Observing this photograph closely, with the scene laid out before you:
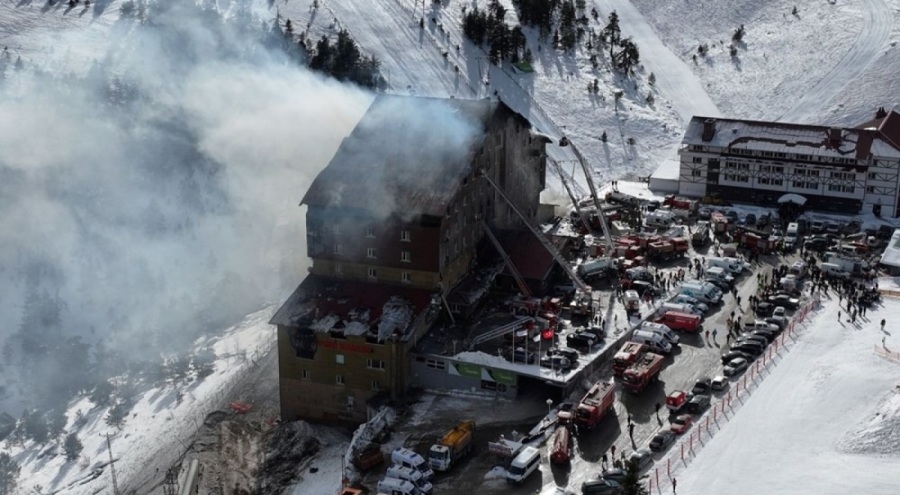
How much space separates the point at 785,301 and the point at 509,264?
16635mm

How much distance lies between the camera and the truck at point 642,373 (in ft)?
163

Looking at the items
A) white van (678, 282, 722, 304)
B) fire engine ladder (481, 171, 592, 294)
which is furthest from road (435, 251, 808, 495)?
fire engine ladder (481, 171, 592, 294)

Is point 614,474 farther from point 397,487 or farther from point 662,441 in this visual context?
point 397,487

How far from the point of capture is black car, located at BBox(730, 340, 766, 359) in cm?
5303

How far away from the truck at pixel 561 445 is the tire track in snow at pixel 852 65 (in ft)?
248

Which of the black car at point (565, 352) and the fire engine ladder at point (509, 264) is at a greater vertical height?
the fire engine ladder at point (509, 264)

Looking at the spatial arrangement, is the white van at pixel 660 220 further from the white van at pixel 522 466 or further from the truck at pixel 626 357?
the white van at pixel 522 466

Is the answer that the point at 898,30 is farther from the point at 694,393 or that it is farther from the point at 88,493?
the point at 88,493

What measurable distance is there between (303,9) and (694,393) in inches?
3234

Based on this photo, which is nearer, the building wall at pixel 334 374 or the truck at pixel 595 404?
the truck at pixel 595 404

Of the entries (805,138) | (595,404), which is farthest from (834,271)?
(595,404)

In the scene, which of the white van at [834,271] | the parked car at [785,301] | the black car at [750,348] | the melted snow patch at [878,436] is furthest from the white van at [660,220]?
the melted snow patch at [878,436]

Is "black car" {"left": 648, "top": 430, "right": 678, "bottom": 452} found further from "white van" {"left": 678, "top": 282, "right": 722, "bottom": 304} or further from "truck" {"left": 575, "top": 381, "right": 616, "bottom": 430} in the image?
"white van" {"left": 678, "top": 282, "right": 722, "bottom": 304}

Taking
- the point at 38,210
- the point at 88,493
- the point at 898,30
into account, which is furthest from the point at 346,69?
the point at 898,30
